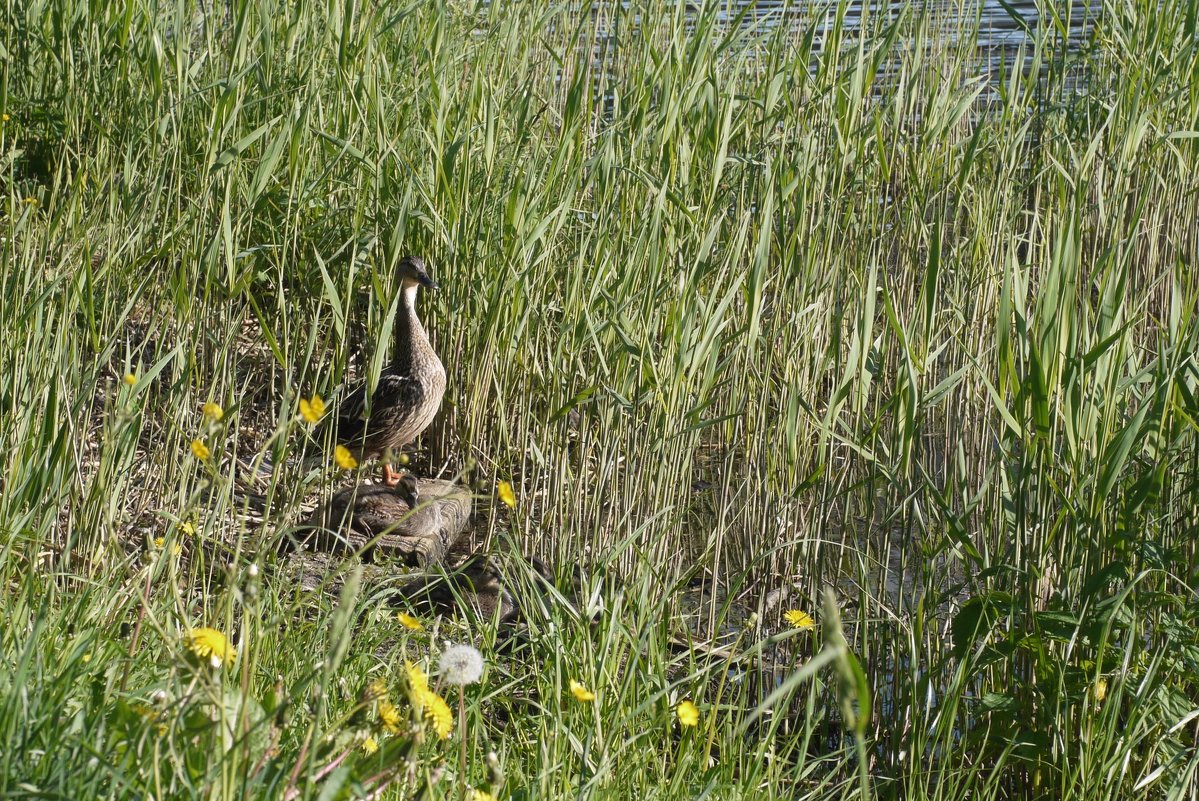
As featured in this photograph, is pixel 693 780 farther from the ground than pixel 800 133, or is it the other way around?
pixel 800 133

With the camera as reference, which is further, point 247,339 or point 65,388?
point 247,339

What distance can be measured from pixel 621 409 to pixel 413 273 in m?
1.07

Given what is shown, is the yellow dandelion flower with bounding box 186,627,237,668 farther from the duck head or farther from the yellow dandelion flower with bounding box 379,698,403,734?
the duck head

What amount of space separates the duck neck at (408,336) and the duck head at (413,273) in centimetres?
4

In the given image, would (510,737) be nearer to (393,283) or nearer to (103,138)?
(393,283)

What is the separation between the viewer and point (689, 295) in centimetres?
Result: 350

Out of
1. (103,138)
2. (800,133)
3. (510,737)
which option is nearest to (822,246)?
(800,133)

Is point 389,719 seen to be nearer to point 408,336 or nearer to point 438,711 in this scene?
point 438,711

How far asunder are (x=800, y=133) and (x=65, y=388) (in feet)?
8.01

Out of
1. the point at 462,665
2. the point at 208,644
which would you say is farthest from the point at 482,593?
the point at 208,644

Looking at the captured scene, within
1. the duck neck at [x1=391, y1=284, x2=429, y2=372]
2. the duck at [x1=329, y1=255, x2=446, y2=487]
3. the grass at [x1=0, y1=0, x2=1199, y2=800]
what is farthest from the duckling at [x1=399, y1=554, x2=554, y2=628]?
the duck neck at [x1=391, y1=284, x2=429, y2=372]

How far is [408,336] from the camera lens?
4.59m

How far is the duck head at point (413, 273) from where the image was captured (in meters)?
4.37

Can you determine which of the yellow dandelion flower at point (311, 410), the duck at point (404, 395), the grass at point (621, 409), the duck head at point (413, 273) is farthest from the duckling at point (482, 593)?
the yellow dandelion flower at point (311, 410)
